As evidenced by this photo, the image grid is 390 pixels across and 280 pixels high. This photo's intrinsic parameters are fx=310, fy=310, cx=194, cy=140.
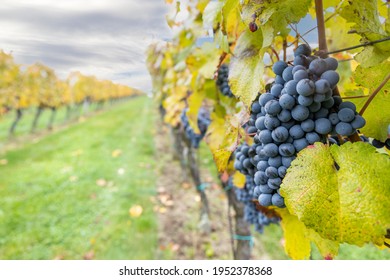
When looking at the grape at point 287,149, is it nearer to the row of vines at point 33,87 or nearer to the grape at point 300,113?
the grape at point 300,113

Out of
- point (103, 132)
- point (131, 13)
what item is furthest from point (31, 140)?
point (131, 13)

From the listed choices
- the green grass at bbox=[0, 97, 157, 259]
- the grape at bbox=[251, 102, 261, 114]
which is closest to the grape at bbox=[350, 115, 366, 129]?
the grape at bbox=[251, 102, 261, 114]

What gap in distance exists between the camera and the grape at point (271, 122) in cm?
59

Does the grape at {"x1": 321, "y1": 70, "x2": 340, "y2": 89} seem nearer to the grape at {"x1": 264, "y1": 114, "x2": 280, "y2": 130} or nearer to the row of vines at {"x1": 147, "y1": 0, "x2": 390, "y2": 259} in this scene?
the row of vines at {"x1": 147, "y1": 0, "x2": 390, "y2": 259}

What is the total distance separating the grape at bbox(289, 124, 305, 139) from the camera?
0.58 meters

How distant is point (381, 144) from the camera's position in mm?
678

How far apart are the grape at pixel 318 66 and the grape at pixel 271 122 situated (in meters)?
0.11

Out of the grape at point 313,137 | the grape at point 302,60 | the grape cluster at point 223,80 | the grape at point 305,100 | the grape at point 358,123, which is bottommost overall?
the grape at point 313,137

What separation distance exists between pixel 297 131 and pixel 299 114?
4 cm

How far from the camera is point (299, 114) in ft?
1.83

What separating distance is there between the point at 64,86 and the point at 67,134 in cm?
270

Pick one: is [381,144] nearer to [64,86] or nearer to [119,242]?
[119,242]

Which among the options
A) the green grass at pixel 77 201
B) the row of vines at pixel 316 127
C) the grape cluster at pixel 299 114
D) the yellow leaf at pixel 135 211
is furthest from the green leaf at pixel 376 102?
the yellow leaf at pixel 135 211

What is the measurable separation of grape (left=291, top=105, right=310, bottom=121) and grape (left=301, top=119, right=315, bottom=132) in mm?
10
